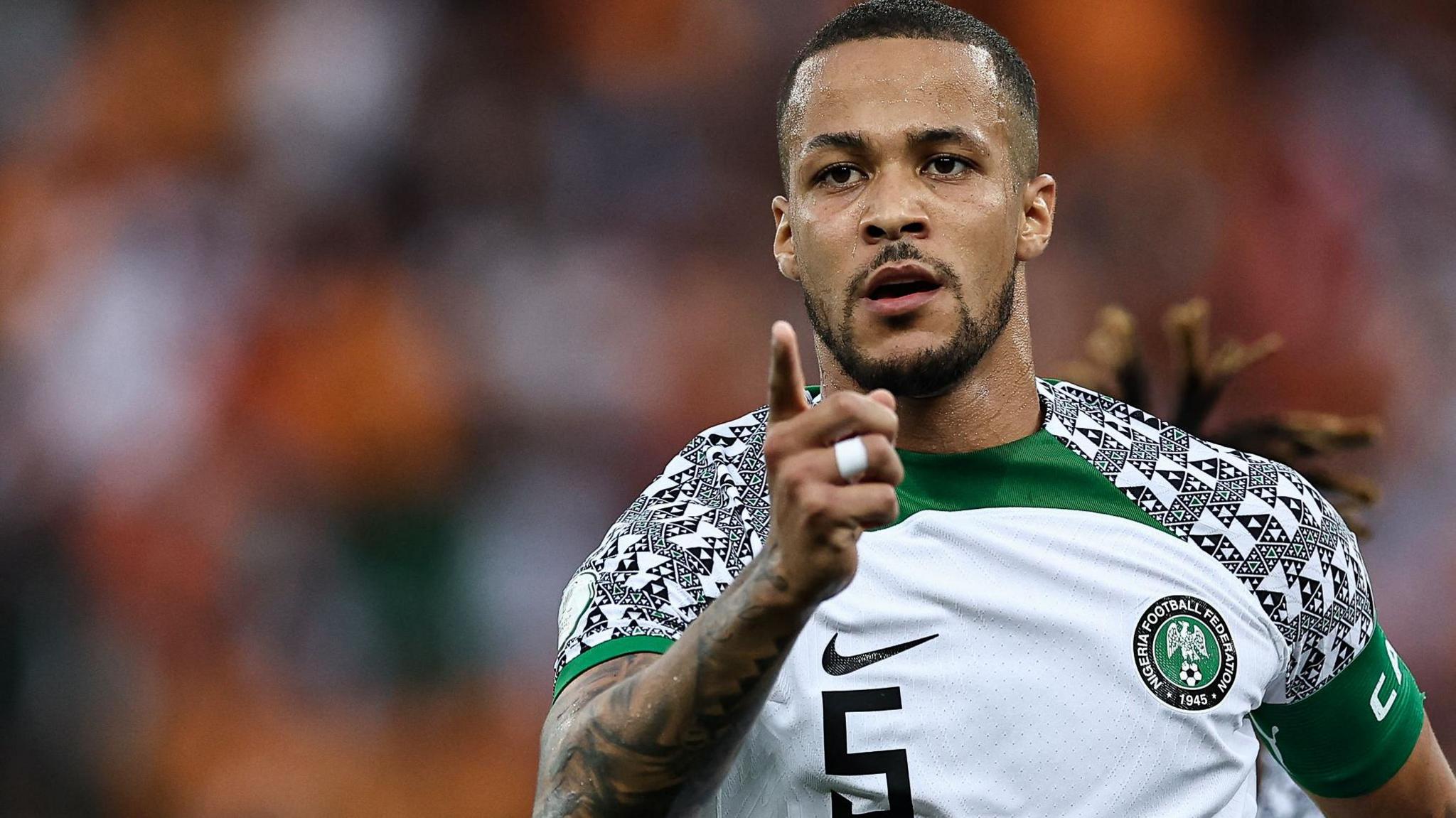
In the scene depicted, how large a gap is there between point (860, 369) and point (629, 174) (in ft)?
11.9

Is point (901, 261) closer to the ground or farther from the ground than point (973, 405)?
farther from the ground

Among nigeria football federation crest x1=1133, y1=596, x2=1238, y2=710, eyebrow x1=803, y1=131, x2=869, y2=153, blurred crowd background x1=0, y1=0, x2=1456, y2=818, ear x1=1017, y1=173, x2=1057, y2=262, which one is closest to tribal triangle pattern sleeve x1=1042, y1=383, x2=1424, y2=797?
nigeria football federation crest x1=1133, y1=596, x2=1238, y2=710

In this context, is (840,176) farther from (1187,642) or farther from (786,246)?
(1187,642)

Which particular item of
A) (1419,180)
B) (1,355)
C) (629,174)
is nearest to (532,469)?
(629,174)

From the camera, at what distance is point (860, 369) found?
7.43 ft

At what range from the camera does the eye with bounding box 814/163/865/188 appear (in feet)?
7.61

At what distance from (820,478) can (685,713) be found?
0.34 metres

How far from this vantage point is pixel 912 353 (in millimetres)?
2230

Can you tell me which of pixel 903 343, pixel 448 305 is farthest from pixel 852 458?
pixel 448 305

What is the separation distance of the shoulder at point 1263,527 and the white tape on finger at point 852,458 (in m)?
1.03

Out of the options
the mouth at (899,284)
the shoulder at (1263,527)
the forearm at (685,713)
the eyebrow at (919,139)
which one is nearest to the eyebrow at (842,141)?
the eyebrow at (919,139)

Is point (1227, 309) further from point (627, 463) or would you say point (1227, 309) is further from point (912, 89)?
point (912, 89)

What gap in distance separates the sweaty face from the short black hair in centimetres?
3

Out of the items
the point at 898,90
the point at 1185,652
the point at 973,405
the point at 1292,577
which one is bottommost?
the point at 1185,652
